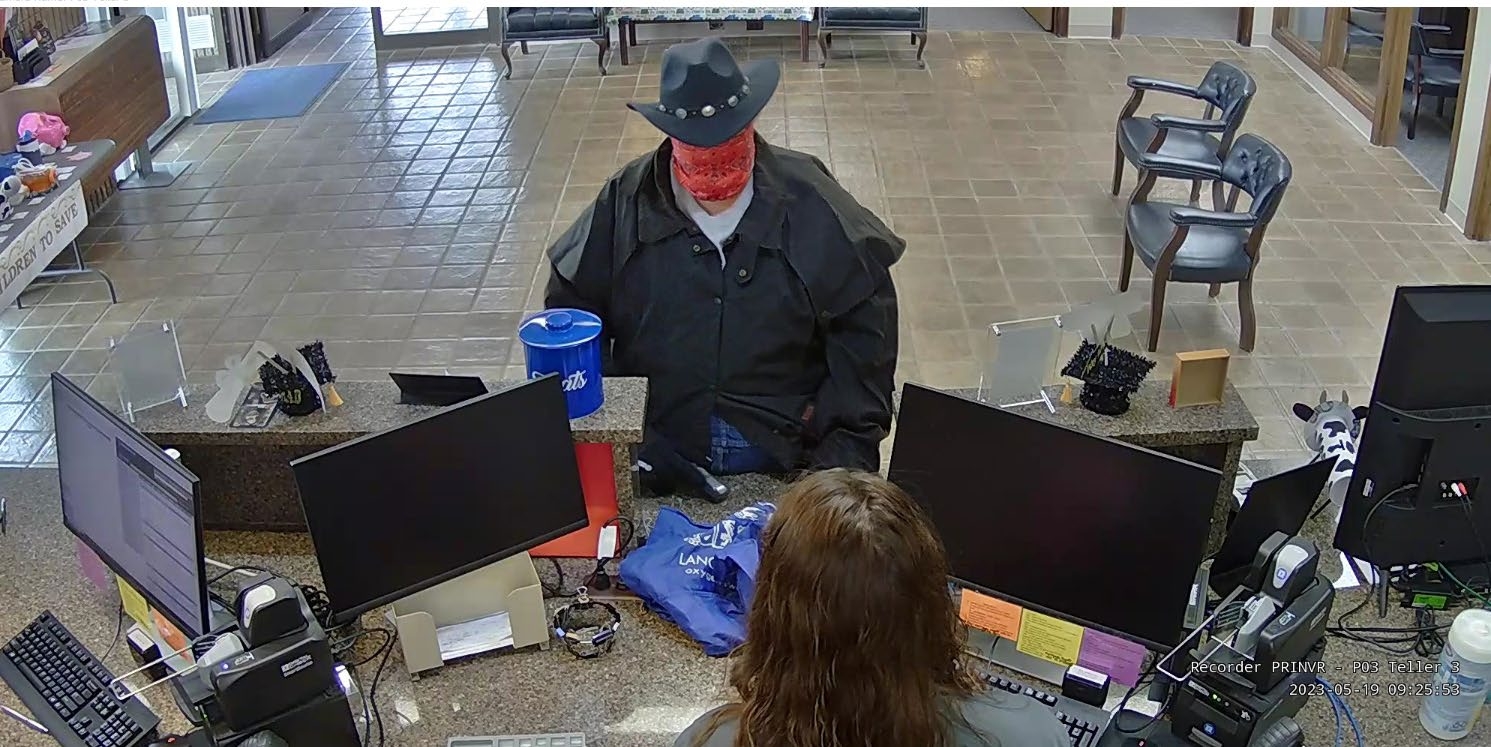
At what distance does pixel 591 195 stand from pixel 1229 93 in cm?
328

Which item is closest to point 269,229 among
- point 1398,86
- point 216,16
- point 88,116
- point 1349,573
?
point 88,116

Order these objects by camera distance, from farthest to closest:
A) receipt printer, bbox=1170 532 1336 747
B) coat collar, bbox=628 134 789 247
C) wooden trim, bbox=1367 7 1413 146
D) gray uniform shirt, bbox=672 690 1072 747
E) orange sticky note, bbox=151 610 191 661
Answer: wooden trim, bbox=1367 7 1413 146 → coat collar, bbox=628 134 789 247 → orange sticky note, bbox=151 610 191 661 → receipt printer, bbox=1170 532 1336 747 → gray uniform shirt, bbox=672 690 1072 747

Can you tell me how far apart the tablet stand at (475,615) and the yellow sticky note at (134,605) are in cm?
44

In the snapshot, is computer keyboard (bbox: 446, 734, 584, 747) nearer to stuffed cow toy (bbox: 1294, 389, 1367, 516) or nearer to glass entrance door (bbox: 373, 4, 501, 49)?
stuffed cow toy (bbox: 1294, 389, 1367, 516)

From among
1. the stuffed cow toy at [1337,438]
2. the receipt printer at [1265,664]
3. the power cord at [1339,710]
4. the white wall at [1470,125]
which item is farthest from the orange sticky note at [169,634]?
the white wall at [1470,125]

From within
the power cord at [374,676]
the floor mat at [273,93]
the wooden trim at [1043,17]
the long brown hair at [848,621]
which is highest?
the long brown hair at [848,621]

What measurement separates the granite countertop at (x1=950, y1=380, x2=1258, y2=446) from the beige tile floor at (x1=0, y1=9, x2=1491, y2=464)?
2313 mm

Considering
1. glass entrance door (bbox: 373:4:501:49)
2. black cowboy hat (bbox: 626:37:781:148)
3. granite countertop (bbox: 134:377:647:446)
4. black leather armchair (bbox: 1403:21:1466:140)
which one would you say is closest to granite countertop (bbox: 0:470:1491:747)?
granite countertop (bbox: 134:377:647:446)

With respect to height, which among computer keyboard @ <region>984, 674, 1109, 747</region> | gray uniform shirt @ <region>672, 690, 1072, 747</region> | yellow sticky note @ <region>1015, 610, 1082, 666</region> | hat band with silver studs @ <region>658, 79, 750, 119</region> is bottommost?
computer keyboard @ <region>984, 674, 1109, 747</region>

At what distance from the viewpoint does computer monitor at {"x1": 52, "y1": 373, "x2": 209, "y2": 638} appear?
2.12 meters

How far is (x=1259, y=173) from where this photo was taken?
5273mm

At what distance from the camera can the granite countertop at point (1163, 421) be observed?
2.51 m

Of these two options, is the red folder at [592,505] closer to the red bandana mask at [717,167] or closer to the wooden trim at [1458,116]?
the red bandana mask at [717,167]

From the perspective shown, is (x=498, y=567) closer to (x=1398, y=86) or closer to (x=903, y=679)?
(x=903, y=679)
